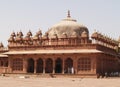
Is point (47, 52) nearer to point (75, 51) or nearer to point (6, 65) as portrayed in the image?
point (75, 51)

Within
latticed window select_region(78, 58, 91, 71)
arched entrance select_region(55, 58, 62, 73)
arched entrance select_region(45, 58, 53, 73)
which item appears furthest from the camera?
arched entrance select_region(55, 58, 62, 73)

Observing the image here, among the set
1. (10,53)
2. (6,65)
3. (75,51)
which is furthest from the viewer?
(6,65)

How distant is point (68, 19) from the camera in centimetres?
4941

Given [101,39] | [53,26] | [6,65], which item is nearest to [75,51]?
[101,39]

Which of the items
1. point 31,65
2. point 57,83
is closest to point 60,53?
point 31,65

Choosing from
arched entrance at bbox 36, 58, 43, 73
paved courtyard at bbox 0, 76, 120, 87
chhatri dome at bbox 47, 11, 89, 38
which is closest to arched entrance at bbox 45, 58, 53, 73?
arched entrance at bbox 36, 58, 43, 73

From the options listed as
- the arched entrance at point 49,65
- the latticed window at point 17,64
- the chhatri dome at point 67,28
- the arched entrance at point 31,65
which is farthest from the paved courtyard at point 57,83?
the chhatri dome at point 67,28

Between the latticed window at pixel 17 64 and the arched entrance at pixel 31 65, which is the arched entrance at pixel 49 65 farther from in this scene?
the latticed window at pixel 17 64

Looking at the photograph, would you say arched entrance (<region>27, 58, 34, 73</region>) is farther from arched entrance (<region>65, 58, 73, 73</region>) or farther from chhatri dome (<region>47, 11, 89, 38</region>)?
arched entrance (<region>65, 58, 73, 73</region>)

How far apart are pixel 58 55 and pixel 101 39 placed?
7.87m

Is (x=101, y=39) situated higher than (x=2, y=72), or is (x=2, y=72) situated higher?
(x=101, y=39)

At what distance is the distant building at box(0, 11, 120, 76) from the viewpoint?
1534 inches

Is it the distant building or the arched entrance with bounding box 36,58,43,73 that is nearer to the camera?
the distant building

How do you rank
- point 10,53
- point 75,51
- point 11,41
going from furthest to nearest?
1. point 11,41
2. point 10,53
3. point 75,51
